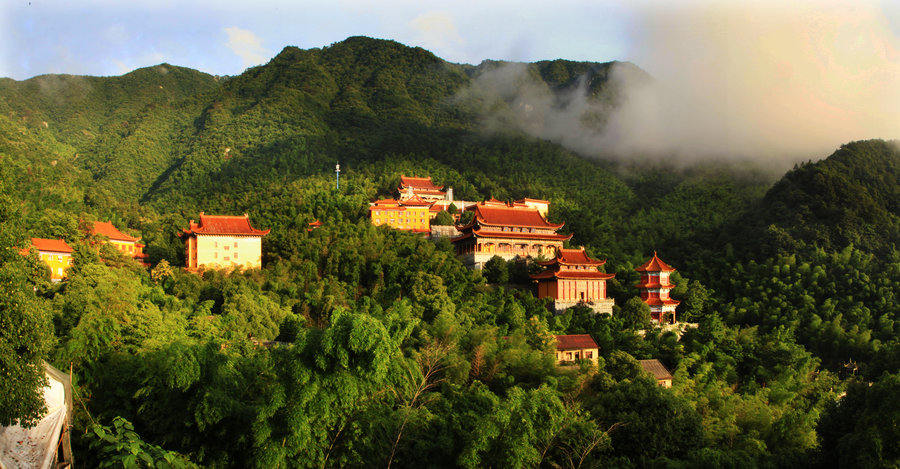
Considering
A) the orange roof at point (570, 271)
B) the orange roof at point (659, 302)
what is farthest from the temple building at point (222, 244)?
the orange roof at point (659, 302)

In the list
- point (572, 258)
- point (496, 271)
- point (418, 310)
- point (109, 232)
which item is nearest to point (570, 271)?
point (572, 258)

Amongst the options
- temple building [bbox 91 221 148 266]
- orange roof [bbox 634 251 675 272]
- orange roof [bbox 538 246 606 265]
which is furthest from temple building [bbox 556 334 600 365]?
temple building [bbox 91 221 148 266]

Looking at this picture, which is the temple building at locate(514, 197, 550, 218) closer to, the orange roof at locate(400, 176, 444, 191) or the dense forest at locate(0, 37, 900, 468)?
the dense forest at locate(0, 37, 900, 468)

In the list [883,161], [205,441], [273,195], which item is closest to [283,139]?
[273,195]

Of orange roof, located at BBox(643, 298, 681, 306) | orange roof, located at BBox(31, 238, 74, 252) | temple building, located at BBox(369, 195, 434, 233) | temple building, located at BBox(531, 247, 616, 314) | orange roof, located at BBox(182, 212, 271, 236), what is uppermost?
temple building, located at BBox(369, 195, 434, 233)

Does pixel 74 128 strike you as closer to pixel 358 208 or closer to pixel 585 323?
pixel 358 208

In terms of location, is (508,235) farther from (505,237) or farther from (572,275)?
(572,275)
